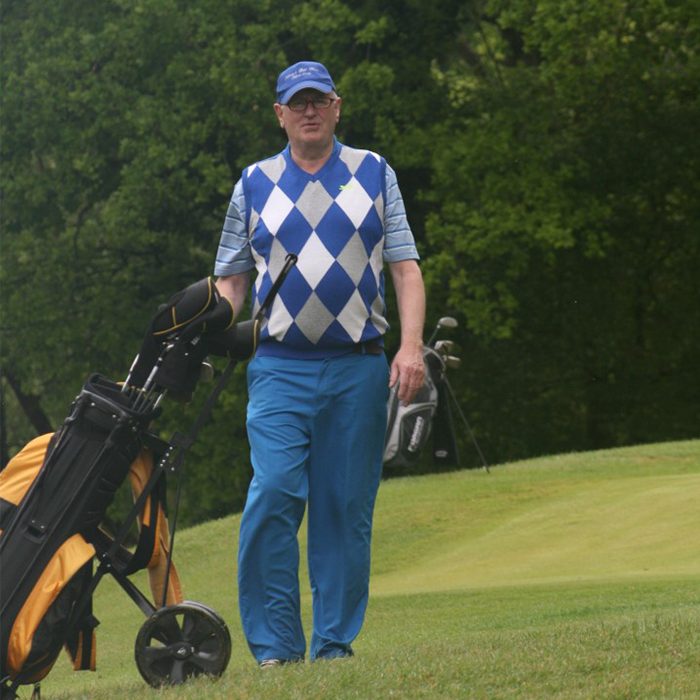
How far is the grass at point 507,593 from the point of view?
5020 mm

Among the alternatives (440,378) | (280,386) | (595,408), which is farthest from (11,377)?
(280,386)

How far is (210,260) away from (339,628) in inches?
888

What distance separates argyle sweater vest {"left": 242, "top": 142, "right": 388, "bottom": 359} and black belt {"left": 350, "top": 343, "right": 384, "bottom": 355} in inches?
1.1

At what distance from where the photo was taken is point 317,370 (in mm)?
5801

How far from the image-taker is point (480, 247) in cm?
2575

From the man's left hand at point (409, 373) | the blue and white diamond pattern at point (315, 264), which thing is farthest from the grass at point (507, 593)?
the blue and white diamond pattern at point (315, 264)

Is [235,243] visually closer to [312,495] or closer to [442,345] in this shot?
[312,495]

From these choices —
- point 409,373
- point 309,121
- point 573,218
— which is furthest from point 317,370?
point 573,218

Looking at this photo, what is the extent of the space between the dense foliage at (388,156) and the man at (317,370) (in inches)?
783

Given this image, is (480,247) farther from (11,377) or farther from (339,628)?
(339,628)

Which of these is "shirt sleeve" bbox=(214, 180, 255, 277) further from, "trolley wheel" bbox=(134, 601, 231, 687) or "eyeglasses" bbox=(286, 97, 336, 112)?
"trolley wheel" bbox=(134, 601, 231, 687)

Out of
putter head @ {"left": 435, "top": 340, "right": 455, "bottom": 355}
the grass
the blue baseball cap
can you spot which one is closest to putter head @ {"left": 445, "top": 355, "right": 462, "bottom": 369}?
putter head @ {"left": 435, "top": 340, "right": 455, "bottom": 355}

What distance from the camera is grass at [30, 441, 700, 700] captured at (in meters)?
5.02

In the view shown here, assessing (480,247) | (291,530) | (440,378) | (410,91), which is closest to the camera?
(291,530)
